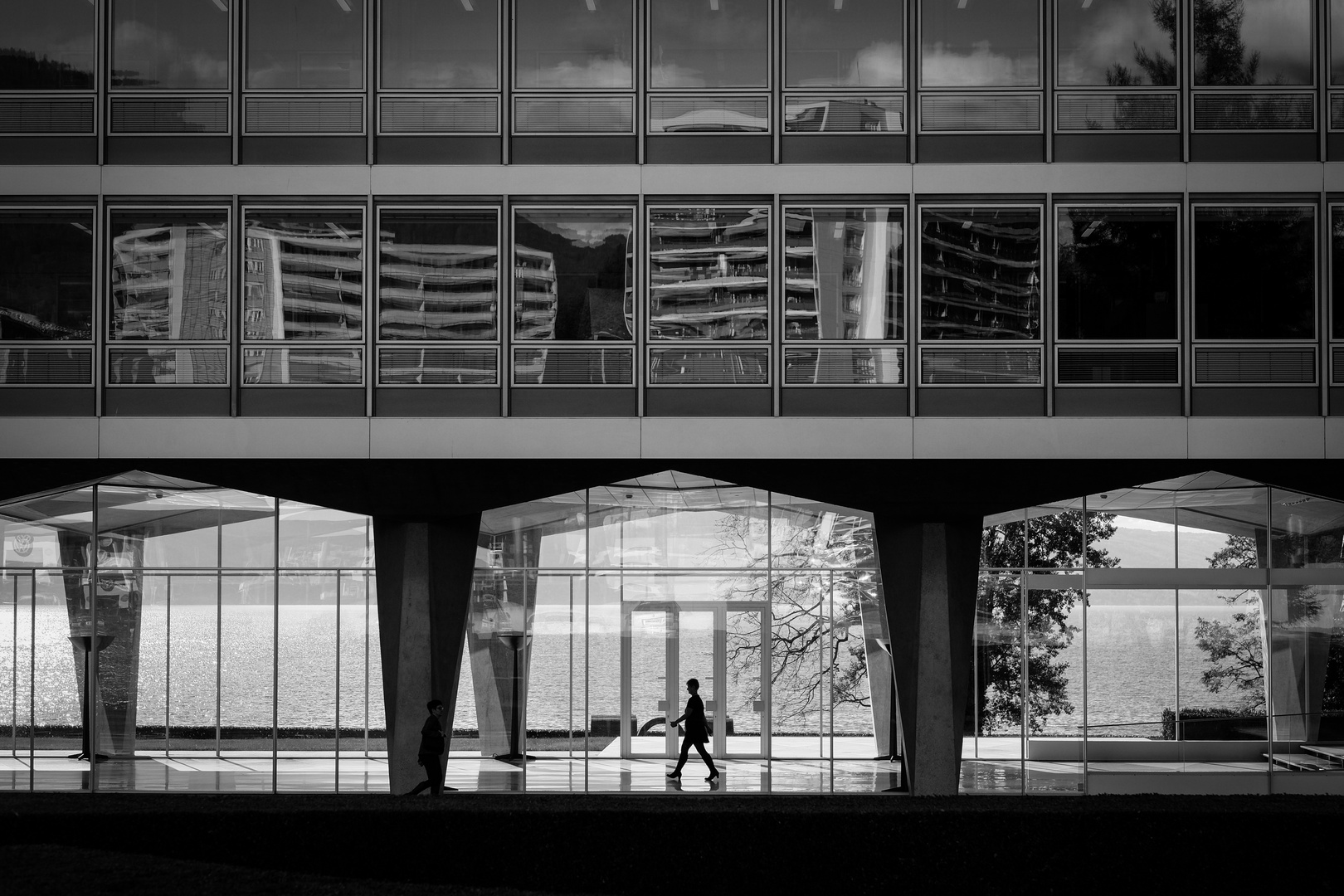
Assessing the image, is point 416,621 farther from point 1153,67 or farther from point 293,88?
point 1153,67

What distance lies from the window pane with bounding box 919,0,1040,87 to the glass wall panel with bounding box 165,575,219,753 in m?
12.0

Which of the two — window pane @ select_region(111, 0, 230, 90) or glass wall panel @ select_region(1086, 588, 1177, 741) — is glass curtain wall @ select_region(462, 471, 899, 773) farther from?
window pane @ select_region(111, 0, 230, 90)

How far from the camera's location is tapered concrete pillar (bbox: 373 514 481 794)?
58.7 ft

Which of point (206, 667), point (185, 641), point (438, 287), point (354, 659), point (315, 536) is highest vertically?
point (438, 287)

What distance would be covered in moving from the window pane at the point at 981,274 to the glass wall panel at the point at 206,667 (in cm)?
1060

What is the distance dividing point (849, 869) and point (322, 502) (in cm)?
841

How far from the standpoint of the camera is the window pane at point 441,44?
17359 mm

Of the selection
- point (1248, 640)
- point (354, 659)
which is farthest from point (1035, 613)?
point (354, 659)

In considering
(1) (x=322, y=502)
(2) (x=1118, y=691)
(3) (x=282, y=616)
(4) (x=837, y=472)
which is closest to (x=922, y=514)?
(4) (x=837, y=472)

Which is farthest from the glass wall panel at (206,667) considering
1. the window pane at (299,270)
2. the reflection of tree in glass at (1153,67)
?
the reflection of tree in glass at (1153,67)

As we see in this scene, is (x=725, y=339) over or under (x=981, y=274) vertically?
under

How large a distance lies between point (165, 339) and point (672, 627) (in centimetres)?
779

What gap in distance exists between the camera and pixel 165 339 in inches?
677

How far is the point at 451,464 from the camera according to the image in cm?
1717
